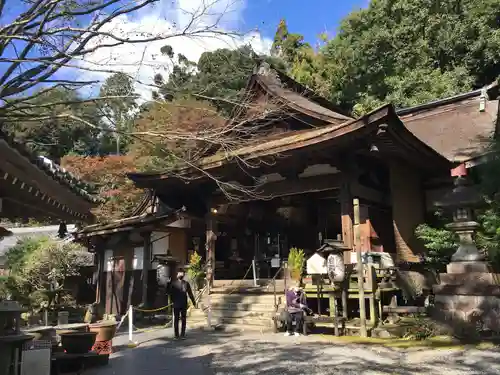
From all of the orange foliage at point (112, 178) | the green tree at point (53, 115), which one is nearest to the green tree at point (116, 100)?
the green tree at point (53, 115)

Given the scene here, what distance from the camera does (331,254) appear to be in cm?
1098

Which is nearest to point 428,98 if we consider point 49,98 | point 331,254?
point 331,254

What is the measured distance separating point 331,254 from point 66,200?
6379 millimetres

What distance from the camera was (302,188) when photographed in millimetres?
14305

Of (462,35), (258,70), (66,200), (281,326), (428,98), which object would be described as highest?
(462,35)

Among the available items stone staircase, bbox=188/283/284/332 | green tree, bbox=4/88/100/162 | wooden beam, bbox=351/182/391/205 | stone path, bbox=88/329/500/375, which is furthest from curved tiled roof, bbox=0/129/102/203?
wooden beam, bbox=351/182/391/205

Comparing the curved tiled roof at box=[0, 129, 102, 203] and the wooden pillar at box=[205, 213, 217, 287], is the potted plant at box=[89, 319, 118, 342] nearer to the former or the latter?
the curved tiled roof at box=[0, 129, 102, 203]

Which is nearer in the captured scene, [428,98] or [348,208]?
[348,208]

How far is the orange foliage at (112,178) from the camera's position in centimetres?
2577

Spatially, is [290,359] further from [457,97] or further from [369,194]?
[457,97]

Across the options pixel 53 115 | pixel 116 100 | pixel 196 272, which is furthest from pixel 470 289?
pixel 196 272

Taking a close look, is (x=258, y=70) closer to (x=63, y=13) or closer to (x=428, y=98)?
(x=63, y=13)

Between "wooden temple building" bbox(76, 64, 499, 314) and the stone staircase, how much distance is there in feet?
4.38

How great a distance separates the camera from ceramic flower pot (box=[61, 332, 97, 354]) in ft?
24.2
